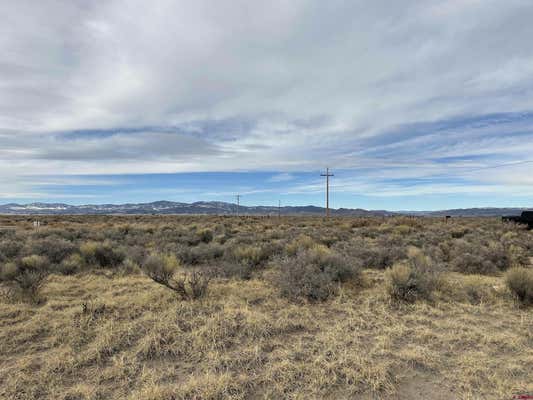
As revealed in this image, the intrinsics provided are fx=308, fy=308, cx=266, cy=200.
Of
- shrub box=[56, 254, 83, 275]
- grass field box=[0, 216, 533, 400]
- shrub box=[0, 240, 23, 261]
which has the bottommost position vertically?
grass field box=[0, 216, 533, 400]

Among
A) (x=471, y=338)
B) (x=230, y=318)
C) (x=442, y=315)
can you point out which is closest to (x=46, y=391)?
(x=230, y=318)

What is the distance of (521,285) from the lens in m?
6.72

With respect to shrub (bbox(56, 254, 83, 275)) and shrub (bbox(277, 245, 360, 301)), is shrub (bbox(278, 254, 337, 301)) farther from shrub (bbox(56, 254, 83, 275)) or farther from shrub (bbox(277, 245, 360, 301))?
shrub (bbox(56, 254, 83, 275))

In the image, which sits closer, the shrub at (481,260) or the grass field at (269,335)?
the grass field at (269,335)

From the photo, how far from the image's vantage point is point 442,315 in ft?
19.4

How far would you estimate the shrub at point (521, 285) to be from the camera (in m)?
6.57

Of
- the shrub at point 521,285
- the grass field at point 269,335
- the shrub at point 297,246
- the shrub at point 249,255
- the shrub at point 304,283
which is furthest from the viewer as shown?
the shrub at point 297,246

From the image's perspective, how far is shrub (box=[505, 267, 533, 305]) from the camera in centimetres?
657

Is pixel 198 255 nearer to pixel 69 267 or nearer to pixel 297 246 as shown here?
pixel 297 246

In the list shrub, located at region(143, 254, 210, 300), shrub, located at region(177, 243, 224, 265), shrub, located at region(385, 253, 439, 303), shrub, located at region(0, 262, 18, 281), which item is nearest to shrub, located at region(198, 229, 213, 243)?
shrub, located at region(177, 243, 224, 265)

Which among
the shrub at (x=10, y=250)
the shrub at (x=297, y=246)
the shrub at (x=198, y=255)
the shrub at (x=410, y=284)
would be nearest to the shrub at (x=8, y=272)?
the shrub at (x=10, y=250)

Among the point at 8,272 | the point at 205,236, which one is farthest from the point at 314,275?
the point at 205,236

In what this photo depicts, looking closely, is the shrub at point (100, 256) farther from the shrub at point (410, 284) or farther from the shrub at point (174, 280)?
the shrub at point (410, 284)

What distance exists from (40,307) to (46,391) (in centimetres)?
344
